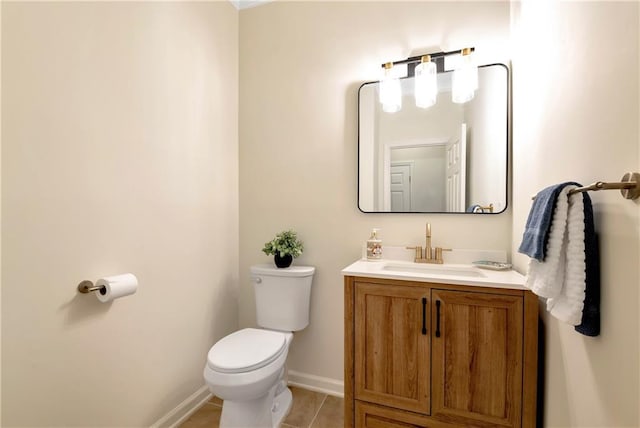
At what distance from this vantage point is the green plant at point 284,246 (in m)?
1.83

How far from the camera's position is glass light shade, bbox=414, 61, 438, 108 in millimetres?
1643

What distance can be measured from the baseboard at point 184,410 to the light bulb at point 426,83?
2.21m

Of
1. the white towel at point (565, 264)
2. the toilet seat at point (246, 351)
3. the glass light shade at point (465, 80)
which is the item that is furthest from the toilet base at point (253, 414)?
the glass light shade at point (465, 80)

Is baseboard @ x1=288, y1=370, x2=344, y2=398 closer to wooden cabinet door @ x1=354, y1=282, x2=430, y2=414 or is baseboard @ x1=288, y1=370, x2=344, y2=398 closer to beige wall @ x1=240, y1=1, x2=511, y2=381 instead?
beige wall @ x1=240, y1=1, x2=511, y2=381

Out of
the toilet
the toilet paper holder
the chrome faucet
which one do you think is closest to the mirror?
the chrome faucet

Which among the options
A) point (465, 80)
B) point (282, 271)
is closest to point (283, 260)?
point (282, 271)

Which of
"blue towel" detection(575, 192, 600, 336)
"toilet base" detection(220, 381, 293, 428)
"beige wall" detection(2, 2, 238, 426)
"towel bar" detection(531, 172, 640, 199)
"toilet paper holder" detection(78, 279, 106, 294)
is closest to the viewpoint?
"towel bar" detection(531, 172, 640, 199)

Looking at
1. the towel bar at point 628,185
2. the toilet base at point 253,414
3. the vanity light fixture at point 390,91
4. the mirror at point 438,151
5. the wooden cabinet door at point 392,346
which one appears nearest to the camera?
the towel bar at point 628,185

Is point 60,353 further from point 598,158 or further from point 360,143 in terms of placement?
point 598,158

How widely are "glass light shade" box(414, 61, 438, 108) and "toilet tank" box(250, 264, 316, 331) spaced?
1229 millimetres

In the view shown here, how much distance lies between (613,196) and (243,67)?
7.20 feet

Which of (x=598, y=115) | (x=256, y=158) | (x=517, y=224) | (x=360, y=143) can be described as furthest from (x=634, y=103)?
(x=256, y=158)

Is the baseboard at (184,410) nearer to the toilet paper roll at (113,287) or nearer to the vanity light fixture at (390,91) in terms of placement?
the toilet paper roll at (113,287)

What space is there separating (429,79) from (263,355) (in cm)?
173
